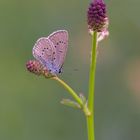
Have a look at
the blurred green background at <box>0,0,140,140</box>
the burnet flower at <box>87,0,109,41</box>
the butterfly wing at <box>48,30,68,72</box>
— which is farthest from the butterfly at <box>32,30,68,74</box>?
the blurred green background at <box>0,0,140,140</box>

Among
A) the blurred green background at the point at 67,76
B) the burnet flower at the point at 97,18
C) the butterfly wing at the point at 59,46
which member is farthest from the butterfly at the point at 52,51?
the blurred green background at the point at 67,76

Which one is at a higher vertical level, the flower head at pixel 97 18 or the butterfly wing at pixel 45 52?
the flower head at pixel 97 18

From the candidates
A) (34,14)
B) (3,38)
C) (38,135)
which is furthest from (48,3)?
(38,135)

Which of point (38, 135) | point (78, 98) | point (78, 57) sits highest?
point (78, 98)

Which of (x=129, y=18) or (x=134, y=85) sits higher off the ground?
(x=129, y=18)

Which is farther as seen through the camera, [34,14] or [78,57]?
[34,14]

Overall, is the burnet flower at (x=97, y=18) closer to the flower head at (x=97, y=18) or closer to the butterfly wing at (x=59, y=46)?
the flower head at (x=97, y=18)

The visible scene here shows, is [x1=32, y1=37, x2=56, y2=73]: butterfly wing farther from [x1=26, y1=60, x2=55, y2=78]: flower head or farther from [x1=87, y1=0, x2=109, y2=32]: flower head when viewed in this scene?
[x1=87, y1=0, x2=109, y2=32]: flower head

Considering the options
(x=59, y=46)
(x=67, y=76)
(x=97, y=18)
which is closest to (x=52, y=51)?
(x=59, y=46)

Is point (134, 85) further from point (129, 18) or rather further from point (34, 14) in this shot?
point (34, 14)
